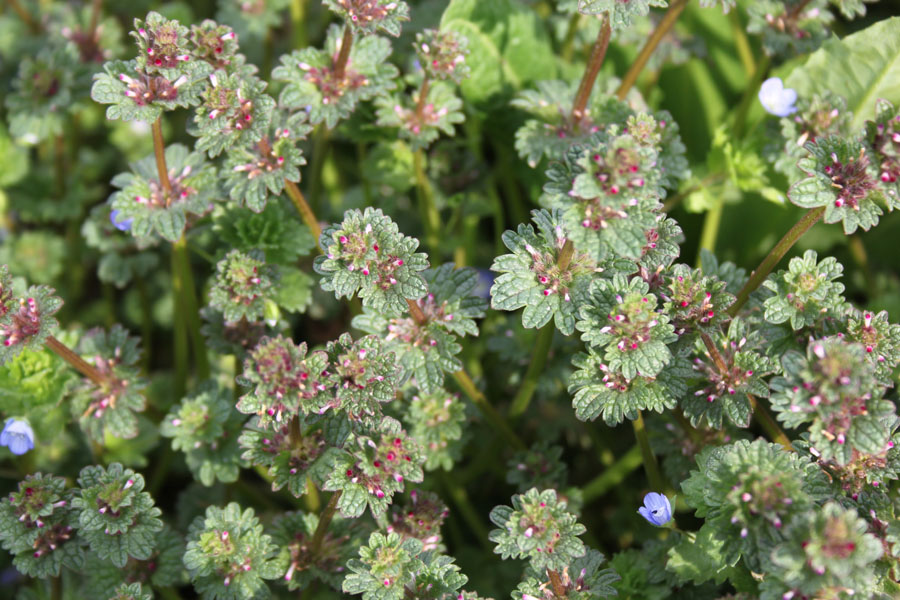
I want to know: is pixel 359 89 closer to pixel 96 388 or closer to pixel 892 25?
pixel 96 388

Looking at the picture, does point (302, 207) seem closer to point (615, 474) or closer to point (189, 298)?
point (189, 298)

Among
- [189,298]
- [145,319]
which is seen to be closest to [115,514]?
[189,298]

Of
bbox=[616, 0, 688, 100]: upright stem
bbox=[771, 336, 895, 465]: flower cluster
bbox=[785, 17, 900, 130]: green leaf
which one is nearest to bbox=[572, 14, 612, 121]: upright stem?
bbox=[616, 0, 688, 100]: upright stem

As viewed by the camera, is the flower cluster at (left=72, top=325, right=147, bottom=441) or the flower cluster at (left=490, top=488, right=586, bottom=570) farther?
the flower cluster at (left=72, top=325, right=147, bottom=441)

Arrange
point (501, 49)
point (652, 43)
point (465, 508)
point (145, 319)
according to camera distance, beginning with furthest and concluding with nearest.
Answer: point (145, 319) < point (501, 49) < point (465, 508) < point (652, 43)

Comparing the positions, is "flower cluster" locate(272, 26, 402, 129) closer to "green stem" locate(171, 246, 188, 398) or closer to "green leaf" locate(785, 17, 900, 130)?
"green stem" locate(171, 246, 188, 398)

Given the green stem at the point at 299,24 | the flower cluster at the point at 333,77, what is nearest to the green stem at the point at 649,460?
the flower cluster at the point at 333,77
